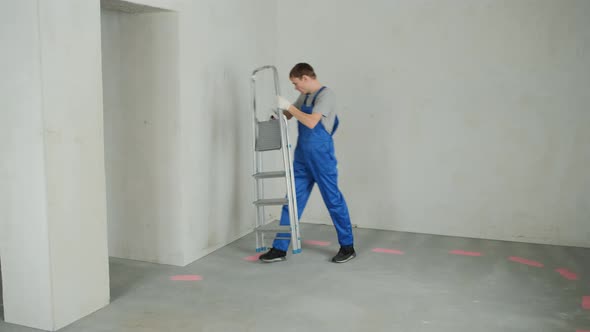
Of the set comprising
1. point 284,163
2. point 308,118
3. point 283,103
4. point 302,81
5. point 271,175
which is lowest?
point 271,175

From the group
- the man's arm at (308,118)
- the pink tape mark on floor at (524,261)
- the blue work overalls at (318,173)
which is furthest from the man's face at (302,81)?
the pink tape mark on floor at (524,261)

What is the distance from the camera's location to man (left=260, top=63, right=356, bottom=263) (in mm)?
3867

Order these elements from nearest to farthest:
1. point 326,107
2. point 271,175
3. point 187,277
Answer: point 187,277 < point 326,107 < point 271,175

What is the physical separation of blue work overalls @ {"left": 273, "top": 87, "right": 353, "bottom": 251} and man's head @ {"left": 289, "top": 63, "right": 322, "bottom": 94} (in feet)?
0.25

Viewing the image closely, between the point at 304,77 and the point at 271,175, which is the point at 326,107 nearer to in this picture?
the point at 304,77

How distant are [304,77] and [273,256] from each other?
1372 mm

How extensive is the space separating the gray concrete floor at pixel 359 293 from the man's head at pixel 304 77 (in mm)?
1323

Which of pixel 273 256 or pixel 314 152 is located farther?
pixel 273 256

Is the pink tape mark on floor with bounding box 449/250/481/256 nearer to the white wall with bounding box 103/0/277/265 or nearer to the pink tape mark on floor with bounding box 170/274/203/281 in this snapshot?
the white wall with bounding box 103/0/277/265

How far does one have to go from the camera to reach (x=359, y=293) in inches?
134

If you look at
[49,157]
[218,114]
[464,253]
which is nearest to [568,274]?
[464,253]

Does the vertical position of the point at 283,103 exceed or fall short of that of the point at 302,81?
it falls short

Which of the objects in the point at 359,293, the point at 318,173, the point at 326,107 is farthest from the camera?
the point at 318,173

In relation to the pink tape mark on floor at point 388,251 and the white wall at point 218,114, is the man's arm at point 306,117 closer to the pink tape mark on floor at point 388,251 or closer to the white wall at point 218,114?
the white wall at point 218,114
